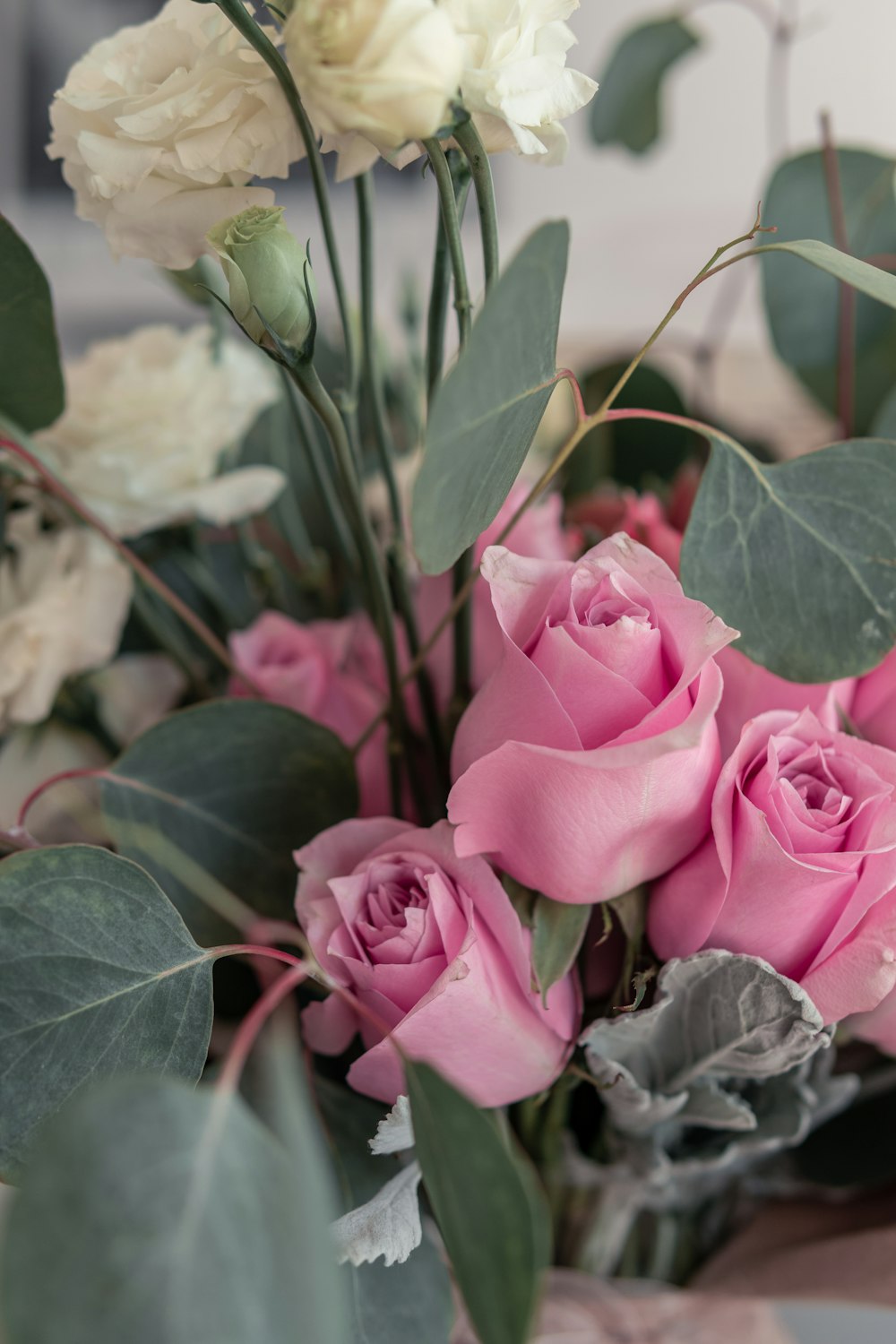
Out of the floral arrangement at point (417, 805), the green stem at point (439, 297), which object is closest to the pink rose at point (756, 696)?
the floral arrangement at point (417, 805)

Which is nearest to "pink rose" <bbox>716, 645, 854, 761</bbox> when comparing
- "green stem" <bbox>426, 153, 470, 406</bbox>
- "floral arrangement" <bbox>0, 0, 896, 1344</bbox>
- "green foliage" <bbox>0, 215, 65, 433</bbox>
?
"floral arrangement" <bbox>0, 0, 896, 1344</bbox>

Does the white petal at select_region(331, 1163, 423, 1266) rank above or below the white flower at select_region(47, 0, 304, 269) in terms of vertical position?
below

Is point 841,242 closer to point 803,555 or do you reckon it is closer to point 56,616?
point 803,555

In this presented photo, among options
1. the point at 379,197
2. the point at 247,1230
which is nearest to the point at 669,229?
the point at 379,197

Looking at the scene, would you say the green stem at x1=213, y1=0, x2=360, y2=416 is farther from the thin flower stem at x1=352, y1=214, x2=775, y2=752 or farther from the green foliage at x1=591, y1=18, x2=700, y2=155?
the green foliage at x1=591, y1=18, x2=700, y2=155

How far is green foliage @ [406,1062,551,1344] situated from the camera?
179 millimetres

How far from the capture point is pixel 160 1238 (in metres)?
0.16

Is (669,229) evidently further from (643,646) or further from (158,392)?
(643,646)

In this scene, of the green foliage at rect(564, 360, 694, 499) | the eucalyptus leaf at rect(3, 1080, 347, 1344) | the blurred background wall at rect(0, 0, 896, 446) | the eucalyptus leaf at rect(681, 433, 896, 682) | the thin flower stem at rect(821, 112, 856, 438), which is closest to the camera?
the eucalyptus leaf at rect(3, 1080, 347, 1344)

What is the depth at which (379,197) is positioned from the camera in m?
1.31

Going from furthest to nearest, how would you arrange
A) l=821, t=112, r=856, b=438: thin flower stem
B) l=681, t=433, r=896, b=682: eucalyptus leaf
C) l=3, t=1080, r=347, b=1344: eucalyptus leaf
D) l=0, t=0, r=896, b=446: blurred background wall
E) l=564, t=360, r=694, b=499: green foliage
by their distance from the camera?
1. l=0, t=0, r=896, b=446: blurred background wall
2. l=564, t=360, r=694, b=499: green foliage
3. l=821, t=112, r=856, b=438: thin flower stem
4. l=681, t=433, r=896, b=682: eucalyptus leaf
5. l=3, t=1080, r=347, b=1344: eucalyptus leaf

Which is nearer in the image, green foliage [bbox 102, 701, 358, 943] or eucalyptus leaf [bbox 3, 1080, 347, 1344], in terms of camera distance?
eucalyptus leaf [bbox 3, 1080, 347, 1344]

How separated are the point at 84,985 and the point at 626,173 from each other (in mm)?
1350

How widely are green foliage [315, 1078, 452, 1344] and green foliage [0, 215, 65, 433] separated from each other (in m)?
0.23
